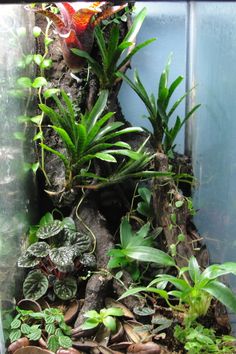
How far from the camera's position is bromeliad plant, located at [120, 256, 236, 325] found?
129 cm

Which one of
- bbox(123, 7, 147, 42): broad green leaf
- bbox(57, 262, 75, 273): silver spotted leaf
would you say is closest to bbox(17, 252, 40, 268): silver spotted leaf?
bbox(57, 262, 75, 273): silver spotted leaf

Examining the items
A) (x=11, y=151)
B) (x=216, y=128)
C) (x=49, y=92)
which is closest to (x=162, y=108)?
(x=216, y=128)

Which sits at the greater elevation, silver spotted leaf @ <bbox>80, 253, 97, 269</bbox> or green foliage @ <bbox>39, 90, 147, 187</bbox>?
green foliage @ <bbox>39, 90, 147, 187</bbox>

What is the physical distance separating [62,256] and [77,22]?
1037 millimetres

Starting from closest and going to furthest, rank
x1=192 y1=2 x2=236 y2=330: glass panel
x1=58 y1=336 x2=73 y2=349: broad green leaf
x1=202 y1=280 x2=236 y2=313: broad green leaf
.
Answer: x1=202 y1=280 x2=236 y2=313: broad green leaf
x1=58 y1=336 x2=73 y2=349: broad green leaf
x1=192 y1=2 x2=236 y2=330: glass panel

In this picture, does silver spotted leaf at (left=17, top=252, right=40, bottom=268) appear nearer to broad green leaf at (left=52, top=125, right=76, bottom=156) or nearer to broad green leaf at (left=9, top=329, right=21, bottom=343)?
broad green leaf at (left=9, top=329, right=21, bottom=343)

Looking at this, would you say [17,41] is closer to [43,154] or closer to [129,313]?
[43,154]

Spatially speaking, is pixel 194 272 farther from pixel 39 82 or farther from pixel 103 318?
pixel 39 82

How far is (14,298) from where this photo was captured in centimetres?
156

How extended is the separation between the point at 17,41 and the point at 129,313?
3.99 ft

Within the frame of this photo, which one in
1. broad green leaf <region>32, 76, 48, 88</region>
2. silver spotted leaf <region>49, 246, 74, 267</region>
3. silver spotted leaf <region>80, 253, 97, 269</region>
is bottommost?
silver spotted leaf <region>80, 253, 97, 269</region>

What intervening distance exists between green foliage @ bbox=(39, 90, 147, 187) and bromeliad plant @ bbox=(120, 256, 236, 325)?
0.51 m

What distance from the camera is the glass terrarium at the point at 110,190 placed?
145 centimetres

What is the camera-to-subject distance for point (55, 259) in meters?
1.54
